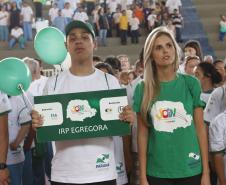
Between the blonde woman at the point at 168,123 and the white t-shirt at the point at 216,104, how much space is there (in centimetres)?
110

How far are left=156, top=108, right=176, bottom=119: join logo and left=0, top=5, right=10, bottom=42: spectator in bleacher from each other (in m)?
15.3

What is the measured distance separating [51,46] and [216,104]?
1469mm

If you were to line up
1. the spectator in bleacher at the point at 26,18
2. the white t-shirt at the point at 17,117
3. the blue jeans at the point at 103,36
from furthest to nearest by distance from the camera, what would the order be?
the blue jeans at the point at 103,36 → the spectator in bleacher at the point at 26,18 → the white t-shirt at the point at 17,117

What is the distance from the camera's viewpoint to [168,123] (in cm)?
312

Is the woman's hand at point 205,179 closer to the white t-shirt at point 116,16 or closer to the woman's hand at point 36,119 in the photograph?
the woman's hand at point 36,119

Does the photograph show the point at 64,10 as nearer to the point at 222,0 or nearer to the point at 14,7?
the point at 14,7

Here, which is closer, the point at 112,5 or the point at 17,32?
the point at 17,32

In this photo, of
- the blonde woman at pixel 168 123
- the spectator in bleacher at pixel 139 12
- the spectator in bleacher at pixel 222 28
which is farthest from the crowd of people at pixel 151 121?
the spectator in bleacher at pixel 222 28

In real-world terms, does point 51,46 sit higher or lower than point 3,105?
higher

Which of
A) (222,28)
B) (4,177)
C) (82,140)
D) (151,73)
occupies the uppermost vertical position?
(151,73)

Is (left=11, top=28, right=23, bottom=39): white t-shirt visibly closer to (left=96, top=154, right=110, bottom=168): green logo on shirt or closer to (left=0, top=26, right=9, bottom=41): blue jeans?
(left=0, top=26, right=9, bottom=41): blue jeans

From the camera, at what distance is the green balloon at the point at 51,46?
3.83m

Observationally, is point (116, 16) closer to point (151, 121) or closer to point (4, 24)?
point (4, 24)

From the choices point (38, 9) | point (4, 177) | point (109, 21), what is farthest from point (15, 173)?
point (38, 9)
